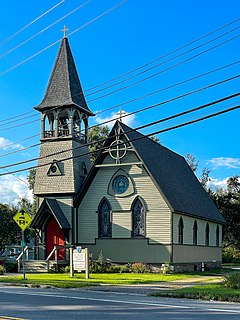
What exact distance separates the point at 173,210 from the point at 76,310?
63.4ft

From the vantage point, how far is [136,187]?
111 feet

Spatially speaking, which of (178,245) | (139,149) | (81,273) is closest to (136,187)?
(139,149)

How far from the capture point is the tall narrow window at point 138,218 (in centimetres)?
3344

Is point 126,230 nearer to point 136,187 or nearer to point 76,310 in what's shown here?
point 136,187

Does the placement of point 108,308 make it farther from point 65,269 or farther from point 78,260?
point 65,269

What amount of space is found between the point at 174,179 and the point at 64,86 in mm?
10474

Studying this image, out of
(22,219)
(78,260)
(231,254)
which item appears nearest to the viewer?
(22,219)

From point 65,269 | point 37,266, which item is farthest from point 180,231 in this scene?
point 37,266

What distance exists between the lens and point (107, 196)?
3456cm

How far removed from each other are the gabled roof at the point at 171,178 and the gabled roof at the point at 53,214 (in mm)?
1615

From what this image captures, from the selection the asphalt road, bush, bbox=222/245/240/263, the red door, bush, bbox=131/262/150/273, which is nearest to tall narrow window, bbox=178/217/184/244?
bush, bbox=131/262/150/273

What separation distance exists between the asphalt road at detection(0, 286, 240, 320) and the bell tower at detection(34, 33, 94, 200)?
58.6 feet

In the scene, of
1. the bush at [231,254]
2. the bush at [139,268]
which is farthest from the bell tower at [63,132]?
the bush at [231,254]

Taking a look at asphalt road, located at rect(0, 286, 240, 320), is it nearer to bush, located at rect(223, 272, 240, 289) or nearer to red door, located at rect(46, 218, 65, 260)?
bush, located at rect(223, 272, 240, 289)
